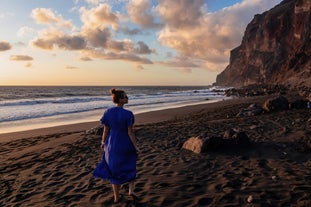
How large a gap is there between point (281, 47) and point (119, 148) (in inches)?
3169

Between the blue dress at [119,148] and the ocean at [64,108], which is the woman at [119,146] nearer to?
the blue dress at [119,148]

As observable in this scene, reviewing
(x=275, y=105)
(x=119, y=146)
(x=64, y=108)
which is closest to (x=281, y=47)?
(x=64, y=108)

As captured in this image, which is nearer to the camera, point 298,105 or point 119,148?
point 119,148

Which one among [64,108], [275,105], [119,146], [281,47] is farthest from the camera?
[281,47]

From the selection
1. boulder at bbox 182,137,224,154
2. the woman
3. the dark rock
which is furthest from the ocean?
the woman

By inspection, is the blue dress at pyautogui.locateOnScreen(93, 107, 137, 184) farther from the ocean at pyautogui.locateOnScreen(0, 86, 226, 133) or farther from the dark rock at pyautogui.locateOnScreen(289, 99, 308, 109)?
the dark rock at pyautogui.locateOnScreen(289, 99, 308, 109)

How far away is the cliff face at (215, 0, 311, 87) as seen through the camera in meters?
55.5

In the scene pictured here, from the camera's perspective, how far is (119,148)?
16.3ft

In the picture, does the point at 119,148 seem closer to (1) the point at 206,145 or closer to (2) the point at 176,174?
(2) the point at 176,174

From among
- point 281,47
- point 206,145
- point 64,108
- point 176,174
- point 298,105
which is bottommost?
point 64,108

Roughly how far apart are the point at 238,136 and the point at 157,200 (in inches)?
156

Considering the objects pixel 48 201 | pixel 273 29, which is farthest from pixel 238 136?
pixel 273 29

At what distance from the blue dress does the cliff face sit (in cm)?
4454

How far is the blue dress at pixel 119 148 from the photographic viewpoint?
4941 millimetres
